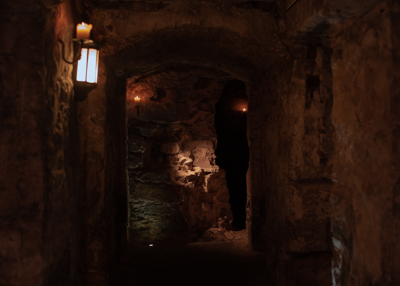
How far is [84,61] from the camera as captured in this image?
6.42 feet

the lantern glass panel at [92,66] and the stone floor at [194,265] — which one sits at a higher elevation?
the lantern glass panel at [92,66]

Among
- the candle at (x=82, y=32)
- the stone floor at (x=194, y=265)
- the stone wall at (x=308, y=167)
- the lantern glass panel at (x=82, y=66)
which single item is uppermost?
A: the candle at (x=82, y=32)

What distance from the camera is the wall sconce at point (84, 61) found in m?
1.93

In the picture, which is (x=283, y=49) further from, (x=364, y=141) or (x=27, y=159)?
(x=27, y=159)

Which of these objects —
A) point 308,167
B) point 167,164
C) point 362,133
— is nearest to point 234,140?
point 167,164

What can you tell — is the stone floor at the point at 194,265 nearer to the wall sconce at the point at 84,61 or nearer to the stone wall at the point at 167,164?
the stone wall at the point at 167,164

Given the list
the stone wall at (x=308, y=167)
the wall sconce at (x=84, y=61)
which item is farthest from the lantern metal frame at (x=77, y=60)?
the stone wall at (x=308, y=167)

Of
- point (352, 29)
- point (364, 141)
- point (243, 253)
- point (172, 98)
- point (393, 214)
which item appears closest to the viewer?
point (393, 214)

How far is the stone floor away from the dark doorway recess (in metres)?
4.24

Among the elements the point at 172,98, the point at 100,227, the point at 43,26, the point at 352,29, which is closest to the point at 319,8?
the point at 352,29

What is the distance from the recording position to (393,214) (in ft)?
3.87

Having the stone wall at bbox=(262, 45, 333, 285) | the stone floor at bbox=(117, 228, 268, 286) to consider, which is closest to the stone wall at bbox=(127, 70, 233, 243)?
the stone floor at bbox=(117, 228, 268, 286)

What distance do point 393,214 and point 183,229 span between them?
4.26 m

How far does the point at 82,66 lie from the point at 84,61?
0.03 metres
